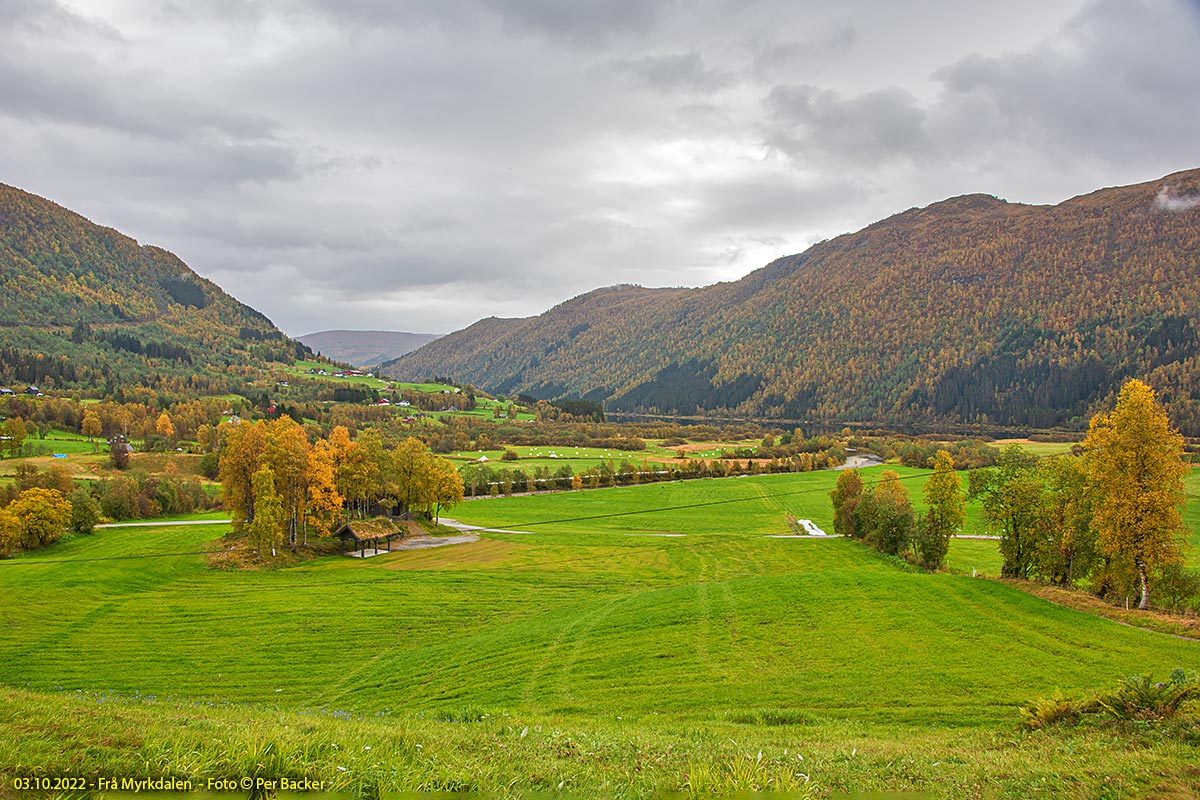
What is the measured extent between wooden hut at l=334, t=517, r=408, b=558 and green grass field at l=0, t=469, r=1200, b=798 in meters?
3.14

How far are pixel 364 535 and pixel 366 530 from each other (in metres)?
0.83

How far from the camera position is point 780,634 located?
85.2 feet

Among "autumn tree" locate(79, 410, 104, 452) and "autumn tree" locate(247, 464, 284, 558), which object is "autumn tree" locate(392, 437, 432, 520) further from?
"autumn tree" locate(79, 410, 104, 452)

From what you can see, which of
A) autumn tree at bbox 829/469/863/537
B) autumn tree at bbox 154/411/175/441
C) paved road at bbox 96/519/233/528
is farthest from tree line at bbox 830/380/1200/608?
autumn tree at bbox 154/411/175/441

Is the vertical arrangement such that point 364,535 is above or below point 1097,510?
below

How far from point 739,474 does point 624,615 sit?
9510cm

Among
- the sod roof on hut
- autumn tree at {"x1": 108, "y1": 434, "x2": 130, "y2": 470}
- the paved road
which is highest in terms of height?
autumn tree at {"x1": 108, "y1": 434, "x2": 130, "y2": 470}

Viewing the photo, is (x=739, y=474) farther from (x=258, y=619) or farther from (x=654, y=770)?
(x=654, y=770)

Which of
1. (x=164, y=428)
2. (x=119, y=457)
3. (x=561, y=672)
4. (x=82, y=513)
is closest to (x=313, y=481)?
(x=82, y=513)

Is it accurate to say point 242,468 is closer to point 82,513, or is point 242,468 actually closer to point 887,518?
point 82,513

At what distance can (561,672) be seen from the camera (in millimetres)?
22078

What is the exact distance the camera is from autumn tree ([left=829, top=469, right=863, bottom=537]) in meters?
57.9

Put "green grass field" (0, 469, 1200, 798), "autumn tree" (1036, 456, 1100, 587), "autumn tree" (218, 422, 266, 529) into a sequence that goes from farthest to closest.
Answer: "autumn tree" (218, 422, 266, 529)
"autumn tree" (1036, 456, 1100, 587)
"green grass field" (0, 469, 1200, 798)

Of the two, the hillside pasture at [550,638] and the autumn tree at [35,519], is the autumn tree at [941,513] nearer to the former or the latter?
the hillside pasture at [550,638]
